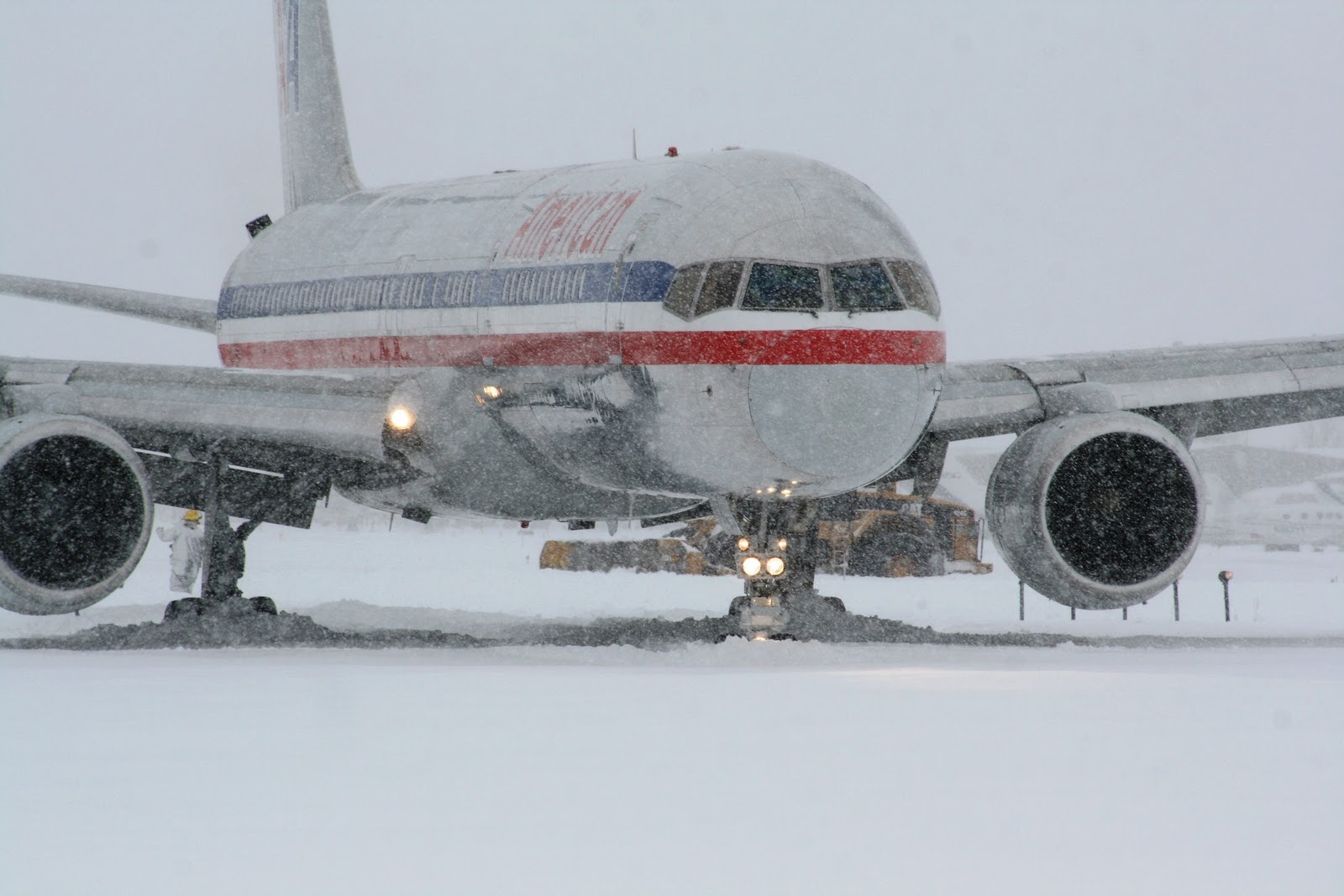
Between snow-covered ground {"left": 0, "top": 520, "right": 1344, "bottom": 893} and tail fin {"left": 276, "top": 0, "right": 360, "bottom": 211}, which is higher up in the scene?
tail fin {"left": 276, "top": 0, "right": 360, "bottom": 211}

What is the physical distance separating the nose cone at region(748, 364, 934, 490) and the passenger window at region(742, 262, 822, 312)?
478mm

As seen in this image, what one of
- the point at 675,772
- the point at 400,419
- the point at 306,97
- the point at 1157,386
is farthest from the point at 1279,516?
the point at 675,772

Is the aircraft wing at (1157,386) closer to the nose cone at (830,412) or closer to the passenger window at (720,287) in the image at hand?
the nose cone at (830,412)

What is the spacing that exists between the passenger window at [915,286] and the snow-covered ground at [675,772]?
263 cm

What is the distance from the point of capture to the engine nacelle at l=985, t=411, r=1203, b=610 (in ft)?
48.6

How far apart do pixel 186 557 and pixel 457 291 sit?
11.7 meters

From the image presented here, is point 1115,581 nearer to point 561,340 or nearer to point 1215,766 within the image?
point 561,340

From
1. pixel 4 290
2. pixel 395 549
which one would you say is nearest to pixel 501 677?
pixel 4 290

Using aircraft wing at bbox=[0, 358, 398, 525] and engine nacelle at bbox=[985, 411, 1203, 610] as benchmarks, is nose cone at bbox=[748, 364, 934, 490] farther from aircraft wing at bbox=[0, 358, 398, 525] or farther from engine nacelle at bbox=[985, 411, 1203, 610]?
aircraft wing at bbox=[0, 358, 398, 525]

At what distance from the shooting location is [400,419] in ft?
50.6

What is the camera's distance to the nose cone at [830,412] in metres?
12.6

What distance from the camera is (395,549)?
4234 cm

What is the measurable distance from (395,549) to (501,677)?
3129cm

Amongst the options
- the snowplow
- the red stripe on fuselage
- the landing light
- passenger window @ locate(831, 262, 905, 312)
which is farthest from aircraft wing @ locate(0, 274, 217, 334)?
the snowplow
